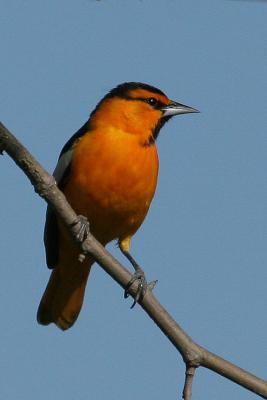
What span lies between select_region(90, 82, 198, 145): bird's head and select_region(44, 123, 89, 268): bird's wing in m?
0.22

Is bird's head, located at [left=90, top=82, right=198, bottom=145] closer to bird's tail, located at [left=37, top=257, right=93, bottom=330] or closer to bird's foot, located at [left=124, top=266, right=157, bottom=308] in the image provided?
bird's tail, located at [left=37, top=257, right=93, bottom=330]

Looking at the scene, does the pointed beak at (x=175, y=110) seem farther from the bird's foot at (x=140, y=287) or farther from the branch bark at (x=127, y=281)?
the branch bark at (x=127, y=281)

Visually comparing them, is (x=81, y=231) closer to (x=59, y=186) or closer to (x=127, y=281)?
(x=127, y=281)

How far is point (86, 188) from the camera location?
5.64 meters

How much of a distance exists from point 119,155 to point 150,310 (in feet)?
6.33

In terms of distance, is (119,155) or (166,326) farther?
(119,155)

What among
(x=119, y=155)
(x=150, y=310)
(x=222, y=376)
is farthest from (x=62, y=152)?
(x=222, y=376)

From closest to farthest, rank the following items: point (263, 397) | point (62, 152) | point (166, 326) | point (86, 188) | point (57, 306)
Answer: point (263, 397) → point (166, 326) → point (86, 188) → point (62, 152) → point (57, 306)

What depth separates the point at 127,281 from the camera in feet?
13.8

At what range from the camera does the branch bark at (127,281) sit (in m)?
3.75

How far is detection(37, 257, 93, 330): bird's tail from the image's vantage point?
6.48 meters

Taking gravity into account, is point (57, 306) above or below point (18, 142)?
above

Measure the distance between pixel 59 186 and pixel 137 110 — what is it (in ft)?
3.25

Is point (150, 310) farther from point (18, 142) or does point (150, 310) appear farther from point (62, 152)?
point (62, 152)
